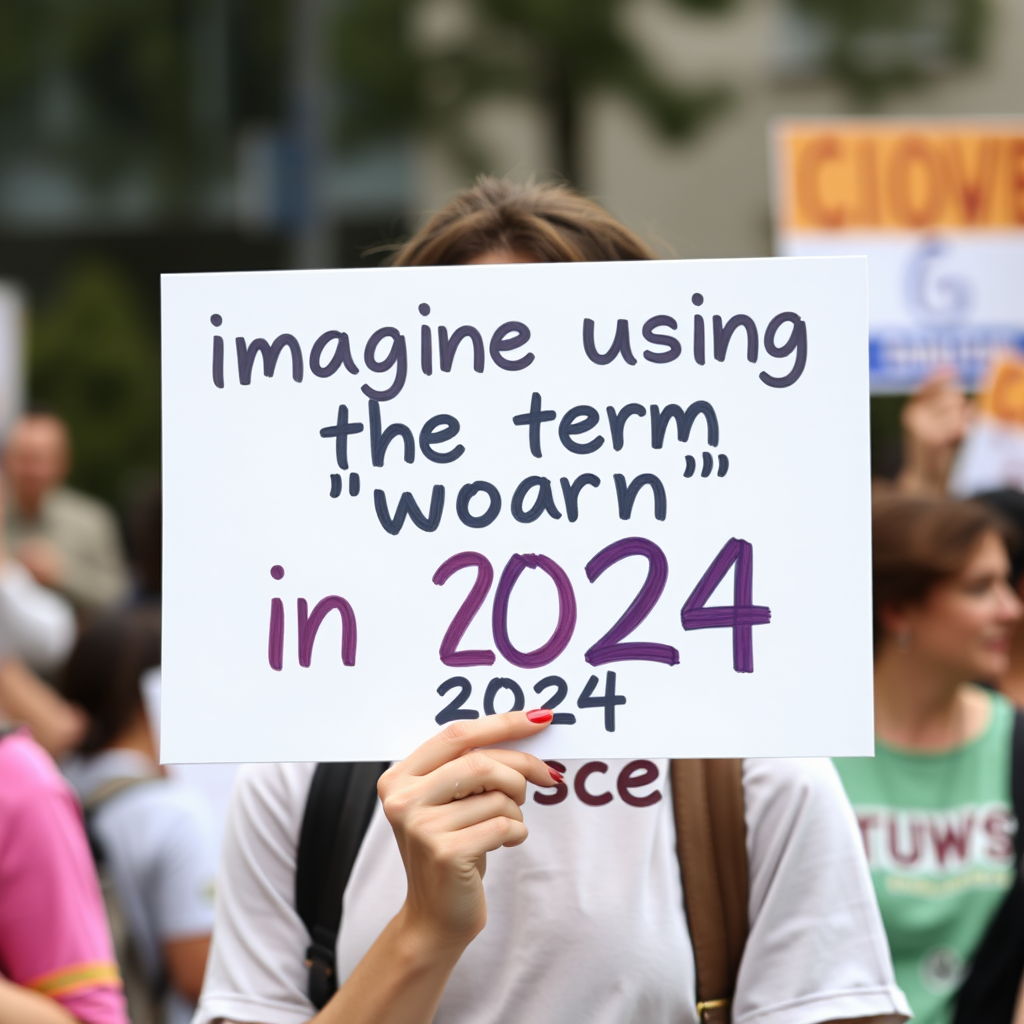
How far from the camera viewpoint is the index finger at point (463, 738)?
1481 millimetres

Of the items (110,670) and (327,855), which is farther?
(110,670)

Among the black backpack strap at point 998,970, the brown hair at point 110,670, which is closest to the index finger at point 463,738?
the black backpack strap at point 998,970

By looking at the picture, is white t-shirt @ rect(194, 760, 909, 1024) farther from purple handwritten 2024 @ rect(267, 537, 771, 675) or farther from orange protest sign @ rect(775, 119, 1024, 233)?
orange protest sign @ rect(775, 119, 1024, 233)

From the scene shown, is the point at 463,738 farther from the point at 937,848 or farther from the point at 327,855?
the point at 937,848

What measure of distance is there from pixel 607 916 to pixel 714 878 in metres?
0.12

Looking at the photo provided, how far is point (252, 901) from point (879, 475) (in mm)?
4486

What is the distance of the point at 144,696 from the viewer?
3562 mm

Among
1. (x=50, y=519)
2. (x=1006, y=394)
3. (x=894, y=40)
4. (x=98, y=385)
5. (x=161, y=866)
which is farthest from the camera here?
(x=98, y=385)

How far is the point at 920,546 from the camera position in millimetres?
3049

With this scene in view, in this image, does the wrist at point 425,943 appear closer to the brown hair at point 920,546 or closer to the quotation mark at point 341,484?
the quotation mark at point 341,484

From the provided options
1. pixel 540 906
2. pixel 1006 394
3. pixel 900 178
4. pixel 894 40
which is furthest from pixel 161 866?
pixel 894 40

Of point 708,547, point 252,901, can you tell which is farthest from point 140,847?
point 708,547

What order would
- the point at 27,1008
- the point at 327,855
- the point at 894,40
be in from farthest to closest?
the point at 894,40
the point at 27,1008
the point at 327,855

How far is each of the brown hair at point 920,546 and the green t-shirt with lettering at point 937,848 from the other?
338 mm
